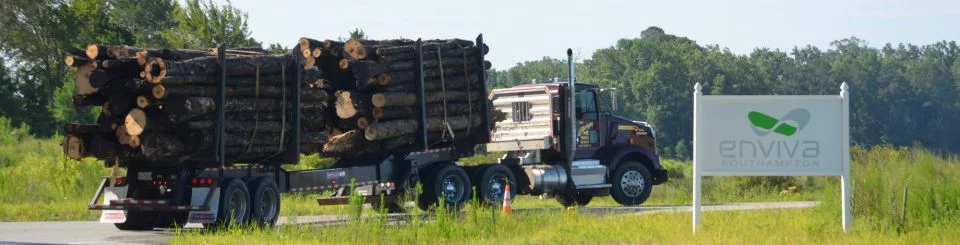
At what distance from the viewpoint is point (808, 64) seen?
138250 millimetres

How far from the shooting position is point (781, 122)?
18.0 m

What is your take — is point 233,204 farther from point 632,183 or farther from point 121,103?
point 632,183

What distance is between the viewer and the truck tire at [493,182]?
2528cm

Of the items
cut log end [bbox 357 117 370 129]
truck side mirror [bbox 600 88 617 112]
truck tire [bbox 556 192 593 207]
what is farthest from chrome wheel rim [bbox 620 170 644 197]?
cut log end [bbox 357 117 370 129]

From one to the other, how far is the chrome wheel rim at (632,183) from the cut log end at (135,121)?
39.0 ft

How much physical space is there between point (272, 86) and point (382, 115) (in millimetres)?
2521

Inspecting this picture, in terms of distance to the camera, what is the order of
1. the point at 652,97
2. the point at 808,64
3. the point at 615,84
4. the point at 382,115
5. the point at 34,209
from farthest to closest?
the point at 808,64 → the point at 615,84 → the point at 652,97 → the point at 34,209 → the point at 382,115

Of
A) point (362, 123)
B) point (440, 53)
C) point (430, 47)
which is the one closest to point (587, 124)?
point (440, 53)

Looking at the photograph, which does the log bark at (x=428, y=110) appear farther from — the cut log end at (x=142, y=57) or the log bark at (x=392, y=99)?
the cut log end at (x=142, y=57)

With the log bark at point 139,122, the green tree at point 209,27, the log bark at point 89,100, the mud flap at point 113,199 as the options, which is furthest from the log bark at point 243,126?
the green tree at point 209,27

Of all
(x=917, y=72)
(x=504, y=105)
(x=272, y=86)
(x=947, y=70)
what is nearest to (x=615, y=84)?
(x=917, y=72)

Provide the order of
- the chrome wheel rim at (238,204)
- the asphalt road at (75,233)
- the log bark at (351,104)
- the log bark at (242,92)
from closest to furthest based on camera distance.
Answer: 1. the asphalt road at (75,233)
2. the log bark at (242,92)
3. the chrome wheel rim at (238,204)
4. the log bark at (351,104)

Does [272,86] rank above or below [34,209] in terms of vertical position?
above

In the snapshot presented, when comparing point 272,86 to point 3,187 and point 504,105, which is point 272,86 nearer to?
point 504,105
